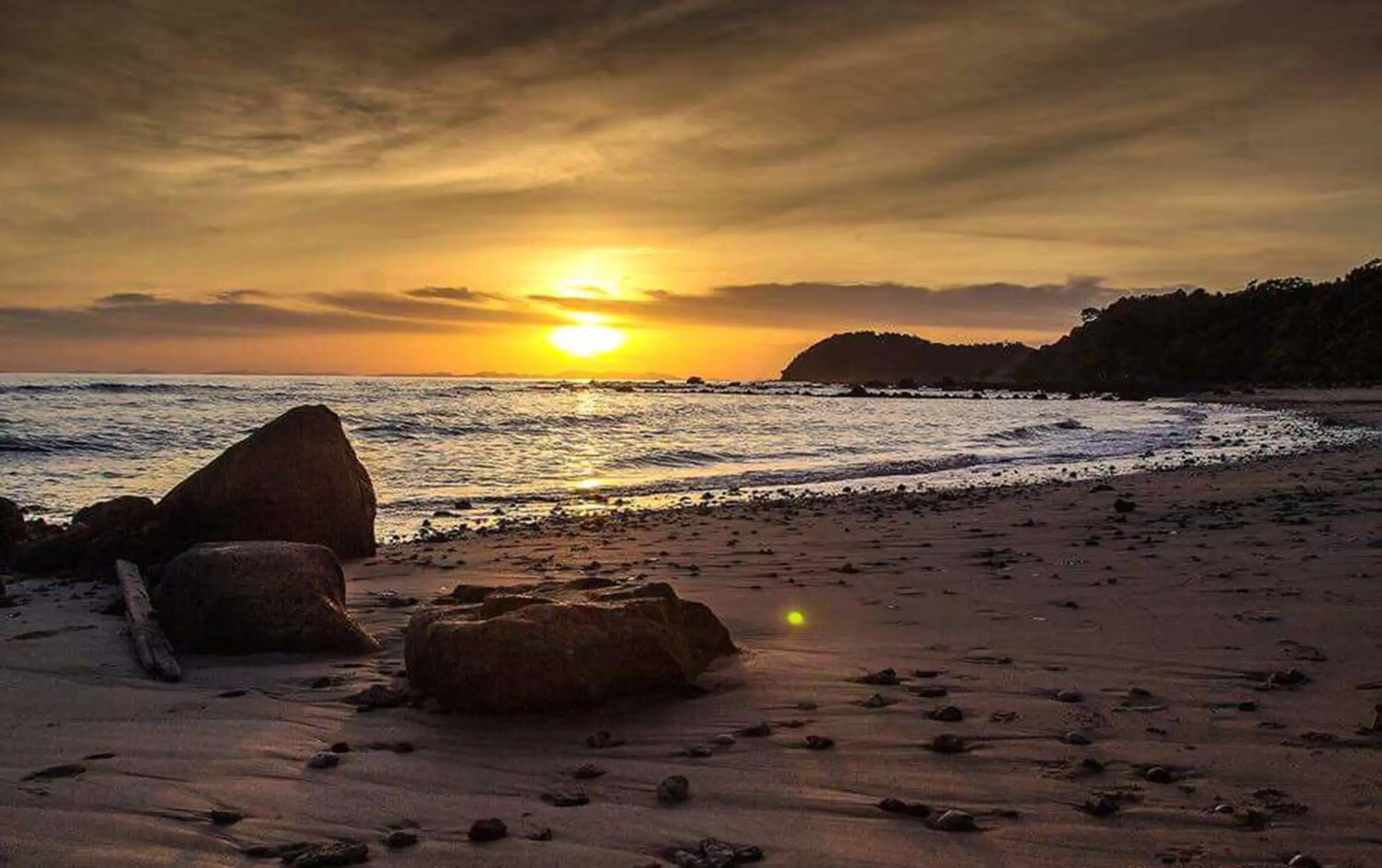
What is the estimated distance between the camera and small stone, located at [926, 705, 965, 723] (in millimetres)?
4504

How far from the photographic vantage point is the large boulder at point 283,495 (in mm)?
9930

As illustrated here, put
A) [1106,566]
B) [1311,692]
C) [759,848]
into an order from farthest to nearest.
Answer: [1106,566]
[1311,692]
[759,848]

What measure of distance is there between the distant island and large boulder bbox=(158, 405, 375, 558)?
74.5 m

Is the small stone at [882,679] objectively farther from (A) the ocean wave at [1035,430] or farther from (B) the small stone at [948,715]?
(A) the ocean wave at [1035,430]

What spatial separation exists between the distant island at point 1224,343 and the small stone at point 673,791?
79.0 m

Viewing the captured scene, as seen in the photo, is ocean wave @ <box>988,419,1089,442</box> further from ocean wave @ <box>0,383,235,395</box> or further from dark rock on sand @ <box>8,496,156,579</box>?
ocean wave @ <box>0,383,235,395</box>

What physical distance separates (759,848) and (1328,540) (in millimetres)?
7975

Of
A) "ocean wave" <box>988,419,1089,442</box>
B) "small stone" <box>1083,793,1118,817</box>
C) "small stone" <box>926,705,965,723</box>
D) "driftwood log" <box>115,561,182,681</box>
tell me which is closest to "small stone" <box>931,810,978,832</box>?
"small stone" <box>1083,793,1118,817</box>

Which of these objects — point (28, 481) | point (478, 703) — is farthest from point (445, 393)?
point (478, 703)

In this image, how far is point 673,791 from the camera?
3.73m

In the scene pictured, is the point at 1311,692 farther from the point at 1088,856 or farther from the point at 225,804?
the point at 225,804

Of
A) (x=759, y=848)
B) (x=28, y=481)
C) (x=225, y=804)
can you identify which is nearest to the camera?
(x=759, y=848)

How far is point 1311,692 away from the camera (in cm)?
467

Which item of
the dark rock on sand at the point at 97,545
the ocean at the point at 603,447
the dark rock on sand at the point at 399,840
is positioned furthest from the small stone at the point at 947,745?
the ocean at the point at 603,447
